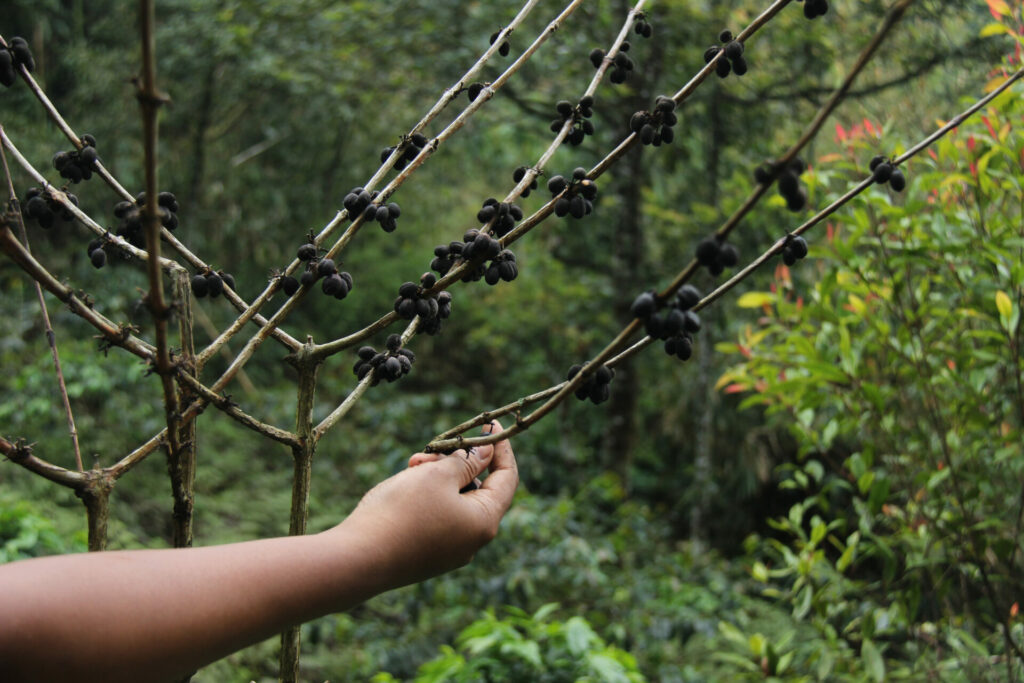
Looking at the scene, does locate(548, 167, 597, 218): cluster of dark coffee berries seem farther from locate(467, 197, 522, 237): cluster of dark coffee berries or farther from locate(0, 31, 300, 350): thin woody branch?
locate(0, 31, 300, 350): thin woody branch

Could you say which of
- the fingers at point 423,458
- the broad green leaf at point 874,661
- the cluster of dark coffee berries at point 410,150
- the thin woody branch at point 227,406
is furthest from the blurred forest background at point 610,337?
the cluster of dark coffee berries at point 410,150

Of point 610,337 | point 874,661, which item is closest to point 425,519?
point 874,661

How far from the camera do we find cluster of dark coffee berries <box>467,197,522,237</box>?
44.8 inches

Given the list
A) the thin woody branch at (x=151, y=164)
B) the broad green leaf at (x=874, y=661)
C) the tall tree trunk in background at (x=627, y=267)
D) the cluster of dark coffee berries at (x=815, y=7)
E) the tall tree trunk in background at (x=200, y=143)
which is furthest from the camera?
the tall tree trunk in background at (x=200, y=143)

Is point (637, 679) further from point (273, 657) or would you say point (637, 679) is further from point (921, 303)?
point (273, 657)

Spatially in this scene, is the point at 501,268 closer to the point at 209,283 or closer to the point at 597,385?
the point at 597,385

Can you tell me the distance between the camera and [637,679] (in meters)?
2.82

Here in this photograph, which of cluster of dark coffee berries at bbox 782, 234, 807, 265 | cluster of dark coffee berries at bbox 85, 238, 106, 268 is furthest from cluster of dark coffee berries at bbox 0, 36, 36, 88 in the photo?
cluster of dark coffee berries at bbox 782, 234, 807, 265

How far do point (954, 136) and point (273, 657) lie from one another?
4.83 metres

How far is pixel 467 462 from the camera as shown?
3.32 feet

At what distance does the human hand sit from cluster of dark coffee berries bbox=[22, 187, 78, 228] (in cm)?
60

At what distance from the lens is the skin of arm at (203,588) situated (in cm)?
63

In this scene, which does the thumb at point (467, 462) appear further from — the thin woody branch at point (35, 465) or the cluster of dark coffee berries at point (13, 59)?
the cluster of dark coffee berries at point (13, 59)

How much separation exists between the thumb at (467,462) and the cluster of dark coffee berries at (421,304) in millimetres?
177
